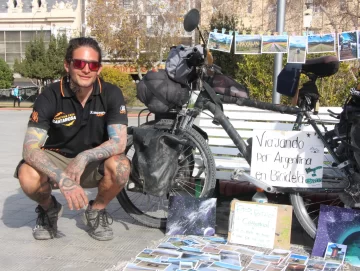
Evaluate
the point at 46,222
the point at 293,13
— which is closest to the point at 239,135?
the point at 46,222

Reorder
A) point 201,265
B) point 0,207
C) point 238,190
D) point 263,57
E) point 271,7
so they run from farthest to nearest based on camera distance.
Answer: point 271,7 < point 263,57 < point 0,207 < point 238,190 < point 201,265

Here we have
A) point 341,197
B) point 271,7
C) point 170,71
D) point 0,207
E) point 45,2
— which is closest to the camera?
point 341,197

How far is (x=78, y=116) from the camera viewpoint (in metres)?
3.61

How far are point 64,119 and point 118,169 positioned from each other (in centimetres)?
55

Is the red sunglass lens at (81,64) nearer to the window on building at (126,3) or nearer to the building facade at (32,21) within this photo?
the window on building at (126,3)

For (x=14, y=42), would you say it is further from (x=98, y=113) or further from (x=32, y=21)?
(x=98, y=113)

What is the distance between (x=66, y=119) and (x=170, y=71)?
0.90 meters

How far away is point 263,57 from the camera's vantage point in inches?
313

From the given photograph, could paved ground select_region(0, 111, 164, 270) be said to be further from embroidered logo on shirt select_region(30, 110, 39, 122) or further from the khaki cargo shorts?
embroidered logo on shirt select_region(30, 110, 39, 122)

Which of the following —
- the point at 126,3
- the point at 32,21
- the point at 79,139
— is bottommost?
the point at 79,139

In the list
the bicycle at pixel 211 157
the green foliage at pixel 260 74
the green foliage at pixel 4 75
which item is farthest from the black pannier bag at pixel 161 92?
the green foliage at pixel 4 75

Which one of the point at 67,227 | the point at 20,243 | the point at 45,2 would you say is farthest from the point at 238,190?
the point at 45,2

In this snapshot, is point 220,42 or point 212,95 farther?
point 220,42

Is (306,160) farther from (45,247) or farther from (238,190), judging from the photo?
(45,247)
